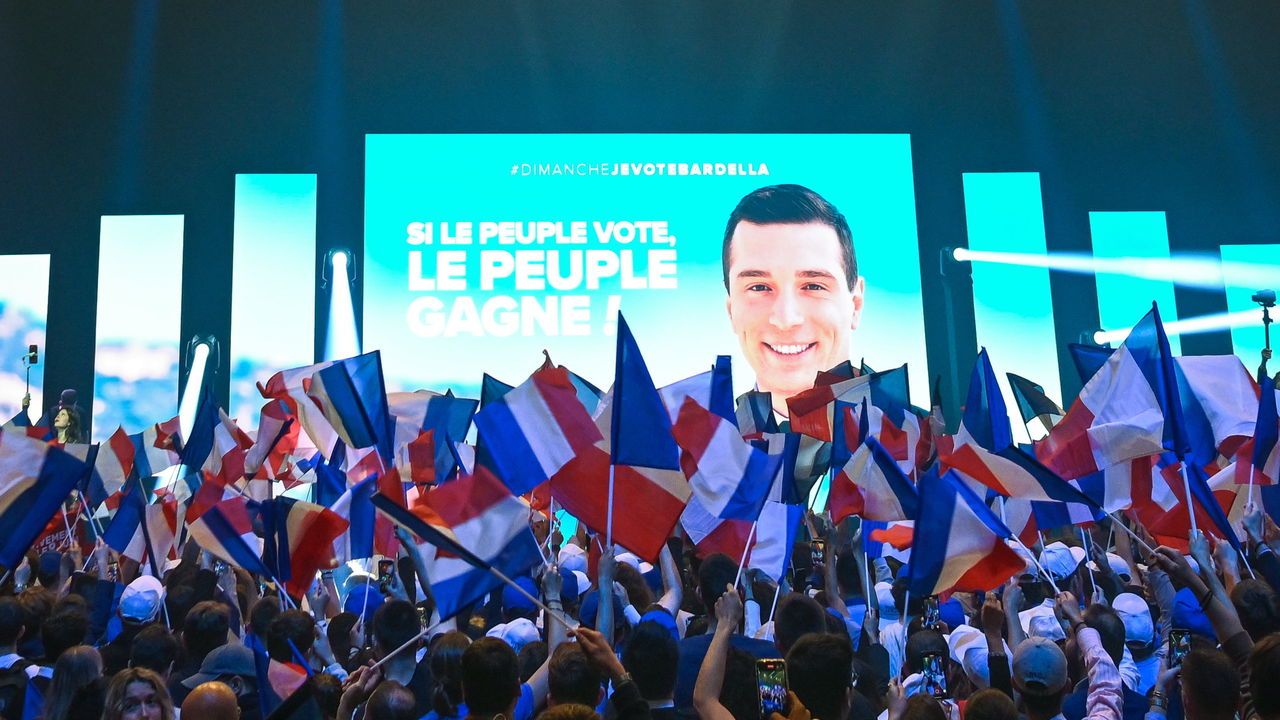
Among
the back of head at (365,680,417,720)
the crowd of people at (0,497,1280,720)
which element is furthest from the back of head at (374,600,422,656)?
the back of head at (365,680,417,720)

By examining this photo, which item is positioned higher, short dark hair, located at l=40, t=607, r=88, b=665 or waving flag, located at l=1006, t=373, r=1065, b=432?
waving flag, located at l=1006, t=373, r=1065, b=432

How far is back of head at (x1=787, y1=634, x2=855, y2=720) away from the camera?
3.21 metres

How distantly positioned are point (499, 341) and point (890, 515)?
8.52 meters

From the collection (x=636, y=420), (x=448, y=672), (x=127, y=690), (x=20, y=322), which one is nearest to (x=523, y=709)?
(x=448, y=672)

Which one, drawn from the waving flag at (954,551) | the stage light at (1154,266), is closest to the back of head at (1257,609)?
the waving flag at (954,551)

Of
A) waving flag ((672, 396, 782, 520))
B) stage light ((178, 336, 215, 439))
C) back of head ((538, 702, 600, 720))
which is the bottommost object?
back of head ((538, 702, 600, 720))

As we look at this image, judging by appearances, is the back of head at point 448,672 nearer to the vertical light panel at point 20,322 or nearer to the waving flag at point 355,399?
the waving flag at point 355,399

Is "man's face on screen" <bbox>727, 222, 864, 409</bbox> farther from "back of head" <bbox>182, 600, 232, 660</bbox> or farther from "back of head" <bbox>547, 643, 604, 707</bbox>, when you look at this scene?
"back of head" <bbox>547, 643, 604, 707</bbox>

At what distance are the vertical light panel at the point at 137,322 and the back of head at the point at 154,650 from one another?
408 inches

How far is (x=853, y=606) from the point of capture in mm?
5609

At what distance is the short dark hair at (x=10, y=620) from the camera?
436 cm

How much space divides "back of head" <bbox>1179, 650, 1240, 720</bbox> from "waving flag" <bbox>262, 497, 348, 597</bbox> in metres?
3.29

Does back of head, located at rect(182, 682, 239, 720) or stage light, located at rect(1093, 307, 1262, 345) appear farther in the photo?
stage light, located at rect(1093, 307, 1262, 345)

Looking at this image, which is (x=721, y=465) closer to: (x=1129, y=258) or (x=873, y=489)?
(x=873, y=489)
